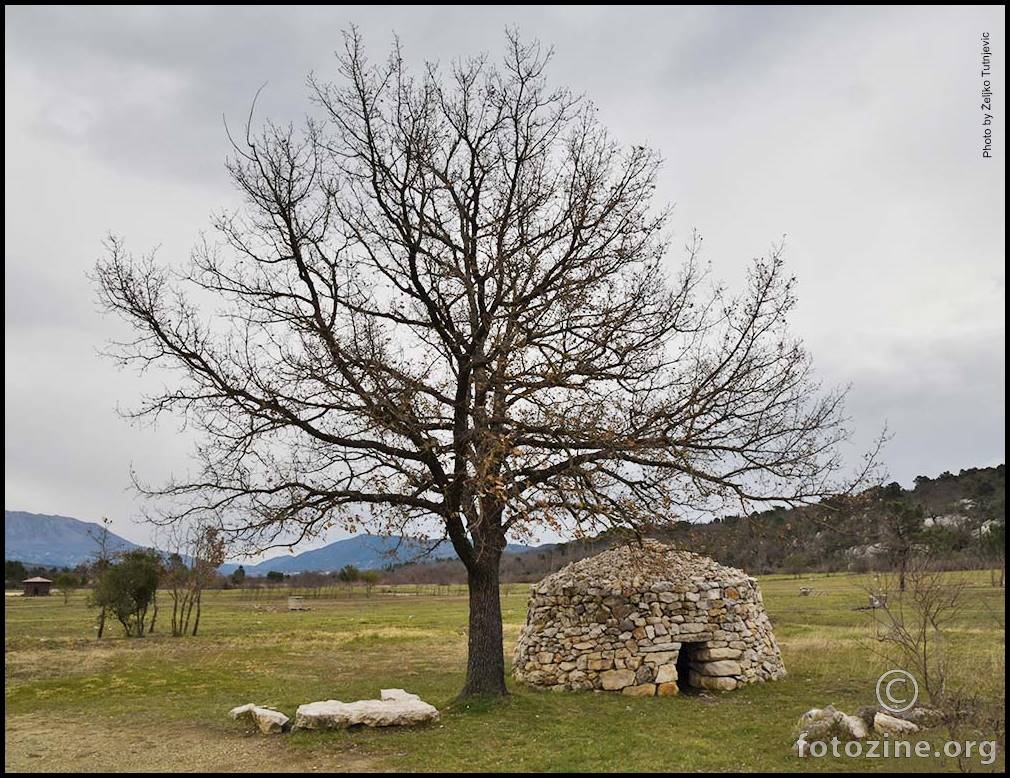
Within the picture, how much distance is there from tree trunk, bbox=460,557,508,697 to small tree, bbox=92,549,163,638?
21625 millimetres

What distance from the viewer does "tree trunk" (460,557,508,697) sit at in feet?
45.3

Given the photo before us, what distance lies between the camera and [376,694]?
15.9 metres

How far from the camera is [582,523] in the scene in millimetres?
12625

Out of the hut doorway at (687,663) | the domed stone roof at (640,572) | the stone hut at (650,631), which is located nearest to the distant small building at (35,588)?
the stone hut at (650,631)

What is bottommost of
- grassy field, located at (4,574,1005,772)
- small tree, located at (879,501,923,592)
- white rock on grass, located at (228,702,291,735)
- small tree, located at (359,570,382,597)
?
grassy field, located at (4,574,1005,772)

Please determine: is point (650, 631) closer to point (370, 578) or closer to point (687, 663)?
point (687, 663)

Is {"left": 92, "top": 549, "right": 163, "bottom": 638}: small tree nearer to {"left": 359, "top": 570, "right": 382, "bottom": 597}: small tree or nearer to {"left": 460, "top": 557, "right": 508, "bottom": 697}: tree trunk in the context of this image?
{"left": 460, "top": 557, "right": 508, "bottom": 697}: tree trunk

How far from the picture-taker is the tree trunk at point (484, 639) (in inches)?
543

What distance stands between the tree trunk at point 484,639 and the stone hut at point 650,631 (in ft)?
7.75

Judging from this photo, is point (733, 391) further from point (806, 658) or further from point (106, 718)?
point (106, 718)

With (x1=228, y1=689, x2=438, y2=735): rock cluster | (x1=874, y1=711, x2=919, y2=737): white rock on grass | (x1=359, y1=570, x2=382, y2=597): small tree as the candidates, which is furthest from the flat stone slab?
(x1=359, y1=570, x2=382, y2=597): small tree

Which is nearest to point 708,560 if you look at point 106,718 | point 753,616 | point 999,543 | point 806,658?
point 753,616

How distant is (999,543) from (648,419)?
109 feet

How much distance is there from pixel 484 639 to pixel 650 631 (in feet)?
12.1
